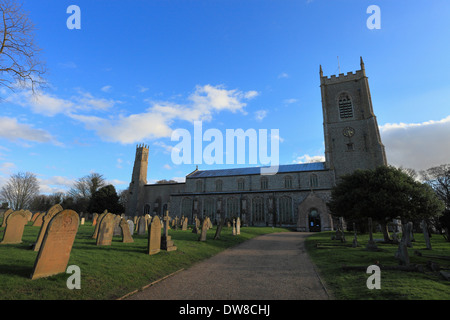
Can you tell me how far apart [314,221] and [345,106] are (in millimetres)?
21997

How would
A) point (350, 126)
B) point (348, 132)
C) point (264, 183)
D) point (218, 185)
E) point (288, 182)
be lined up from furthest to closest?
point (218, 185) < point (264, 183) < point (288, 182) < point (350, 126) < point (348, 132)

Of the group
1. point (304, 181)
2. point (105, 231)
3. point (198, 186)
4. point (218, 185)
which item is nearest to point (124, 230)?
point (105, 231)

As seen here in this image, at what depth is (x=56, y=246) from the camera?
18.0 feet

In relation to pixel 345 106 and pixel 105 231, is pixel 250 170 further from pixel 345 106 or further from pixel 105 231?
pixel 105 231

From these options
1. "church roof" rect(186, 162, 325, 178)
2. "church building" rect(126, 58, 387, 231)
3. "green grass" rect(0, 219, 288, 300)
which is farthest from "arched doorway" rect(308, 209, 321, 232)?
"green grass" rect(0, 219, 288, 300)

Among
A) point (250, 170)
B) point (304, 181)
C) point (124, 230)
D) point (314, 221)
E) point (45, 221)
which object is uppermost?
point (250, 170)

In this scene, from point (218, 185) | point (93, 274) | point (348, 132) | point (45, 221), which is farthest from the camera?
point (218, 185)

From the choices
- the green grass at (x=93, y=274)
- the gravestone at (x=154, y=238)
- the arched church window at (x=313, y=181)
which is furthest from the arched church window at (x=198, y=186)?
the green grass at (x=93, y=274)

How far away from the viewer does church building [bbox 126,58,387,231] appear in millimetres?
33969

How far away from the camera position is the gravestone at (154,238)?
845 centimetres

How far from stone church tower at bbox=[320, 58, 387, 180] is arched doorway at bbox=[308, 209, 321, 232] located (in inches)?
347

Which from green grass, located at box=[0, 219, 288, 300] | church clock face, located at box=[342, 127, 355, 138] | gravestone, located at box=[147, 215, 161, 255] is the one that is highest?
church clock face, located at box=[342, 127, 355, 138]

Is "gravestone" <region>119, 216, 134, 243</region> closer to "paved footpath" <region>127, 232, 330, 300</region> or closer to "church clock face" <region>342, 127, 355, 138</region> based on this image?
"paved footpath" <region>127, 232, 330, 300</region>
